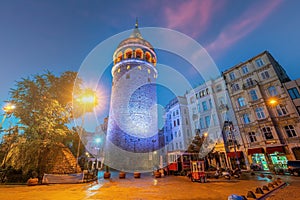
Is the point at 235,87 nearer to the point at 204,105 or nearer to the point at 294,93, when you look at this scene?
the point at 204,105

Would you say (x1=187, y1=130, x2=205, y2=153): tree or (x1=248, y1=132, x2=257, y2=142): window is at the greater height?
(x1=248, y1=132, x2=257, y2=142): window

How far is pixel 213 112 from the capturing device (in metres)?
24.4

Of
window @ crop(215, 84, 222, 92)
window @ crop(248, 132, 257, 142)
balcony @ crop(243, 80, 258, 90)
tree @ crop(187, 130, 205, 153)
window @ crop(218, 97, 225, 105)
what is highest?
window @ crop(215, 84, 222, 92)

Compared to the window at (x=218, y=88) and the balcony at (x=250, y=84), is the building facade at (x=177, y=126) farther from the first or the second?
the balcony at (x=250, y=84)

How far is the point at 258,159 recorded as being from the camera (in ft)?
59.9

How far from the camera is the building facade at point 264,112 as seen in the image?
54.6 feet

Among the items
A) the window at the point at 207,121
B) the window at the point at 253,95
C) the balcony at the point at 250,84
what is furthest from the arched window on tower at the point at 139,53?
the window at the point at 253,95

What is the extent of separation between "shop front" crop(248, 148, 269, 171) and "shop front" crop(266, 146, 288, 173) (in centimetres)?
78

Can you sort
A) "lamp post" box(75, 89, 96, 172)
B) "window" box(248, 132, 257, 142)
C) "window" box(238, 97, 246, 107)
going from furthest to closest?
"window" box(238, 97, 246, 107) < "window" box(248, 132, 257, 142) < "lamp post" box(75, 89, 96, 172)

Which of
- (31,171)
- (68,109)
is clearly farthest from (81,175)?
(68,109)

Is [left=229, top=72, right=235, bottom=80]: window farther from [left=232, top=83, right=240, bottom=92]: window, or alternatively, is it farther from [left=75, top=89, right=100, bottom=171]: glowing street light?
[left=75, top=89, right=100, bottom=171]: glowing street light

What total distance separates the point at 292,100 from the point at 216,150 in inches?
459

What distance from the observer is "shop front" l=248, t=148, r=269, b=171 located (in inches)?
691

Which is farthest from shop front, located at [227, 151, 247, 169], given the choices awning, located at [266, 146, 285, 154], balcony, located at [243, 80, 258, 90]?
balcony, located at [243, 80, 258, 90]
